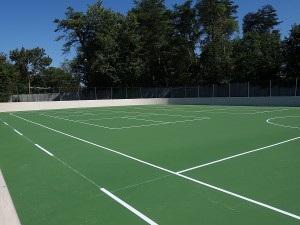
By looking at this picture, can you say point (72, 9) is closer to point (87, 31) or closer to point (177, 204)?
point (87, 31)

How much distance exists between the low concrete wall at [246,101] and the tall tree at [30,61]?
31.2 meters

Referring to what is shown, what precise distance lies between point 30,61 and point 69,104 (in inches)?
1111

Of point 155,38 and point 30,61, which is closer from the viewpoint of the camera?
point 155,38

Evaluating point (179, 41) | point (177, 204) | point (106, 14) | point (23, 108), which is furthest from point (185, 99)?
point (177, 204)

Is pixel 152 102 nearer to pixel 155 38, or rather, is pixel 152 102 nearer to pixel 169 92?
pixel 169 92

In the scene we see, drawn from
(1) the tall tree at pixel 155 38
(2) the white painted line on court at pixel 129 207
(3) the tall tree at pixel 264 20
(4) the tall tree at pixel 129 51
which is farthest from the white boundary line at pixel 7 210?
(3) the tall tree at pixel 264 20

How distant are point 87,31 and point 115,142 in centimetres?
3798

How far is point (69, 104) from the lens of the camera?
36.9 meters

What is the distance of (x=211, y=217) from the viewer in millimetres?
4344

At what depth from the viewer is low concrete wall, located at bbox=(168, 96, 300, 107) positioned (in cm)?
3028

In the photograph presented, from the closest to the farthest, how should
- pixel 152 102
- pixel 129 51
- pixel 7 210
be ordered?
pixel 7 210
pixel 152 102
pixel 129 51

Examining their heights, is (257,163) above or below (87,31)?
below

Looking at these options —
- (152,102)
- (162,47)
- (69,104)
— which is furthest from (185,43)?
(69,104)

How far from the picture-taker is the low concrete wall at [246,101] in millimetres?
30281
